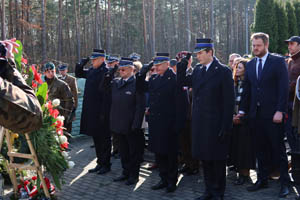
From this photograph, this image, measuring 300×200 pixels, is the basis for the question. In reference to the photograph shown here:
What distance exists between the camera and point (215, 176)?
16.0ft

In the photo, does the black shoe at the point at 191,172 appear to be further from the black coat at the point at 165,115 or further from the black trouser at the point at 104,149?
the black trouser at the point at 104,149

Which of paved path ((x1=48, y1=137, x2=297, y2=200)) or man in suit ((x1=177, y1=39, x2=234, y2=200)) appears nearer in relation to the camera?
man in suit ((x1=177, y1=39, x2=234, y2=200))

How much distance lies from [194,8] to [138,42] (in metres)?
9.46

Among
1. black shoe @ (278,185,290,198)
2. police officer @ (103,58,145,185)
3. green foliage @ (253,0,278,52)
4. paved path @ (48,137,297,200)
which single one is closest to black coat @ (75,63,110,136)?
police officer @ (103,58,145,185)

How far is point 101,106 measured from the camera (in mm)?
6645

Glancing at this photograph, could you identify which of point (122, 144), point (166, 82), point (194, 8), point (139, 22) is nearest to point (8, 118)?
point (166, 82)

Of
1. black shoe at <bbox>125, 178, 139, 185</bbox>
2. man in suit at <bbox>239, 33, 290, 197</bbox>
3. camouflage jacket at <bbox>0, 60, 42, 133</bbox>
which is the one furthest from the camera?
black shoe at <bbox>125, 178, 139, 185</bbox>

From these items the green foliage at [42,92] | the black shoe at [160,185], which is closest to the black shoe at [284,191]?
the black shoe at [160,185]

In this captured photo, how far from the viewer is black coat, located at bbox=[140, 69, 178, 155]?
18.1 ft

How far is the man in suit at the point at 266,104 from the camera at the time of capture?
197 inches

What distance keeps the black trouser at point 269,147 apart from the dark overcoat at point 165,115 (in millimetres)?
1188

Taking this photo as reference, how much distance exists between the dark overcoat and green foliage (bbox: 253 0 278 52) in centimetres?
1911

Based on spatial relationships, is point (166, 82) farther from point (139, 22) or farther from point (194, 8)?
point (194, 8)

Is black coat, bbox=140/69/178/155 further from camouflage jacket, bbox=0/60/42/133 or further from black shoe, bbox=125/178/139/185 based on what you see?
camouflage jacket, bbox=0/60/42/133
